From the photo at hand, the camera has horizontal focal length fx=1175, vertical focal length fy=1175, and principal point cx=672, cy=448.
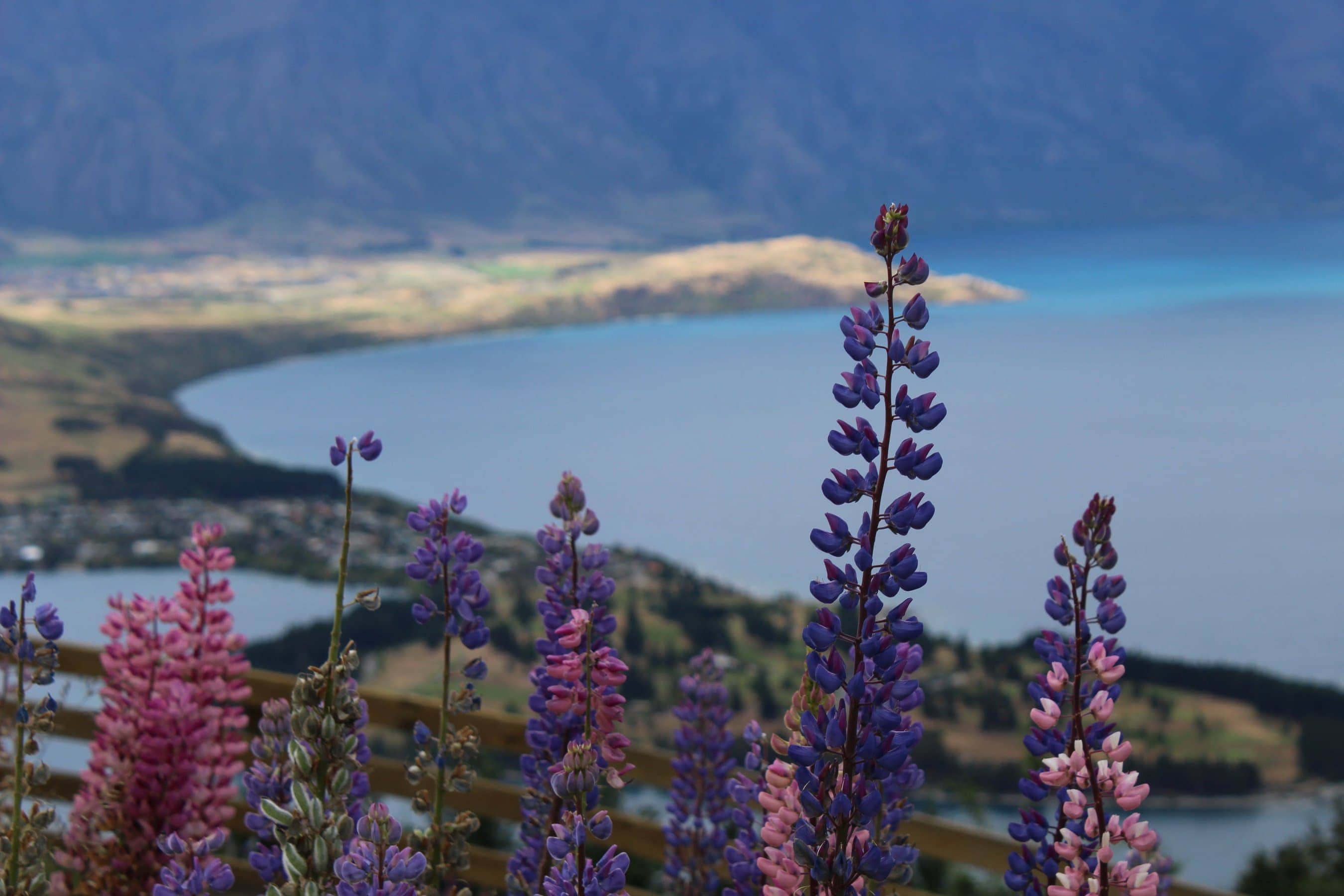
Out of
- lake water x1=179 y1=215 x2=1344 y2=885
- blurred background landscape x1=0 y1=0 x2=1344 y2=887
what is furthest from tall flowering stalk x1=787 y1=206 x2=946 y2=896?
lake water x1=179 y1=215 x2=1344 y2=885

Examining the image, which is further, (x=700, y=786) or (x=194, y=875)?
(x=700, y=786)

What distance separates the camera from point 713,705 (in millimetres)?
1102

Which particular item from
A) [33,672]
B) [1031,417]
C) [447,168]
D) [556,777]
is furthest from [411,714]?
[447,168]

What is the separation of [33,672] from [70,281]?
8.85 meters

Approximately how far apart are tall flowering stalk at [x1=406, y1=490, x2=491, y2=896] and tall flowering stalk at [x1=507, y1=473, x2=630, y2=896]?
1.8 inches

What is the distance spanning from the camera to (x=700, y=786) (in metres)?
1.08

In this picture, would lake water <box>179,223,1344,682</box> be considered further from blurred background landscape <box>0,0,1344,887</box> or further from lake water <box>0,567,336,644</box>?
lake water <box>0,567,336,644</box>

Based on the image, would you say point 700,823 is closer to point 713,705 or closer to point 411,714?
point 713,705

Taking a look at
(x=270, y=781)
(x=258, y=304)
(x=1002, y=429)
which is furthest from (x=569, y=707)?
(x=258, y=304)

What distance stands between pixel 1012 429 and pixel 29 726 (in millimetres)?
5597

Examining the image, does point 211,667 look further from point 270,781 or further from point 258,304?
point 258,304

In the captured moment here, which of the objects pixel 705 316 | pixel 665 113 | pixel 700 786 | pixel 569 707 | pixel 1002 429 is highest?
pixel 665 113

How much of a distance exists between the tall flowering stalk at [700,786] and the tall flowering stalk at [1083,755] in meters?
0.36

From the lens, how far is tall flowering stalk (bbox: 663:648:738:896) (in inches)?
41.3
